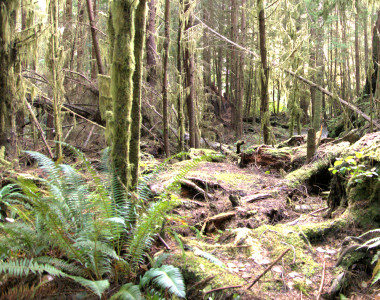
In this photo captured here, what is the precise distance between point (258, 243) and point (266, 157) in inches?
159

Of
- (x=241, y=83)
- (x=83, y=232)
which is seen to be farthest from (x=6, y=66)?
(x=241, y=83)

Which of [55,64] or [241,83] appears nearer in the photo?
[55,64]

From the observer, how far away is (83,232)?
233cm

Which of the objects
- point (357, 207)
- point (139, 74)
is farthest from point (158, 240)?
point (357, 207)

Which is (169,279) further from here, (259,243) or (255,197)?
(255,197)

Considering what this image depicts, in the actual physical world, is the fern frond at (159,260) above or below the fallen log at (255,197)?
below

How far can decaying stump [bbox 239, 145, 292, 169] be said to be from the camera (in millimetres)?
6637

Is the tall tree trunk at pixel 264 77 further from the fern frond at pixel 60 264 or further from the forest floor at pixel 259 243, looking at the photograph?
the fern frond at pixel 60 264

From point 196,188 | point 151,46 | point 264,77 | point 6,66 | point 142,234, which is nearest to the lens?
point 142,234

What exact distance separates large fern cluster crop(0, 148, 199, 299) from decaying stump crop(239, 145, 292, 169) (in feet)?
14.9

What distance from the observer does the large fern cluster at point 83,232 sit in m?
2.24

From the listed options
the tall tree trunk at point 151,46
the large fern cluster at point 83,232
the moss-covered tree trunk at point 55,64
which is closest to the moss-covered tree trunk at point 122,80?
the large fern cluster at point 83,232

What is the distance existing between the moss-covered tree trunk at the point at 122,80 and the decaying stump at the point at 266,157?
4583mm

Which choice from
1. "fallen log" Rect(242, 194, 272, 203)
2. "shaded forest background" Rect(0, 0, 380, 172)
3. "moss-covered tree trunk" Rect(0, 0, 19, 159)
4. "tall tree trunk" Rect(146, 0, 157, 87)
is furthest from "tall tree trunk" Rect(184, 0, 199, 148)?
"moss-covered tree trunk" Rect(0, 0, 19, 159)
